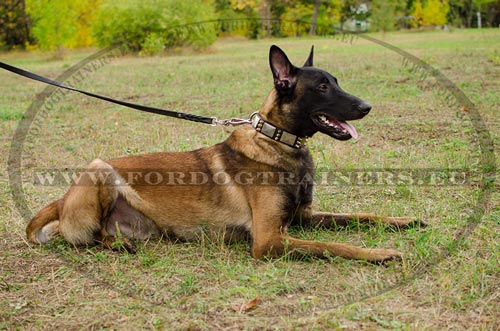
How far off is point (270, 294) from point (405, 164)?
3134mm

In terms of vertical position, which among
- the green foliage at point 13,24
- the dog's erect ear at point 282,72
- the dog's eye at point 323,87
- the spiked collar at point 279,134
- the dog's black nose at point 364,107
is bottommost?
the green foliage at point 13,24

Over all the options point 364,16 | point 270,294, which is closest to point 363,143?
point 270,294

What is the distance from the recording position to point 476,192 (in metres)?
4.79

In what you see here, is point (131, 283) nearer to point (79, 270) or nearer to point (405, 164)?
point (79, 270)

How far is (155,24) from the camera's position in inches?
921

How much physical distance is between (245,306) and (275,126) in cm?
142

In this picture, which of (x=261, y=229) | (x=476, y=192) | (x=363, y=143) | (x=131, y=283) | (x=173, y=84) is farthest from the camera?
(x=173, y=84)

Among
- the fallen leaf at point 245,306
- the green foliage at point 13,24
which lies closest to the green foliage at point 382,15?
the green foliage at point 13,24

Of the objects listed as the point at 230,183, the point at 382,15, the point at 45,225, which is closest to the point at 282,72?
the point at 230,183

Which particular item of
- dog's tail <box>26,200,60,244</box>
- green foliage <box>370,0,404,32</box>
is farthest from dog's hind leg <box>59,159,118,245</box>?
green foliage <box>370,0,404,32</box>

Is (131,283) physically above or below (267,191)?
below

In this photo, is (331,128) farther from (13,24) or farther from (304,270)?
(13,24)

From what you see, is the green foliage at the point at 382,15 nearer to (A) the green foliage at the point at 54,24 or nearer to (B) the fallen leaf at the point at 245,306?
(A) the green foliage at the point at 54,24

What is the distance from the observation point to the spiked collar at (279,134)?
3.89 metres
